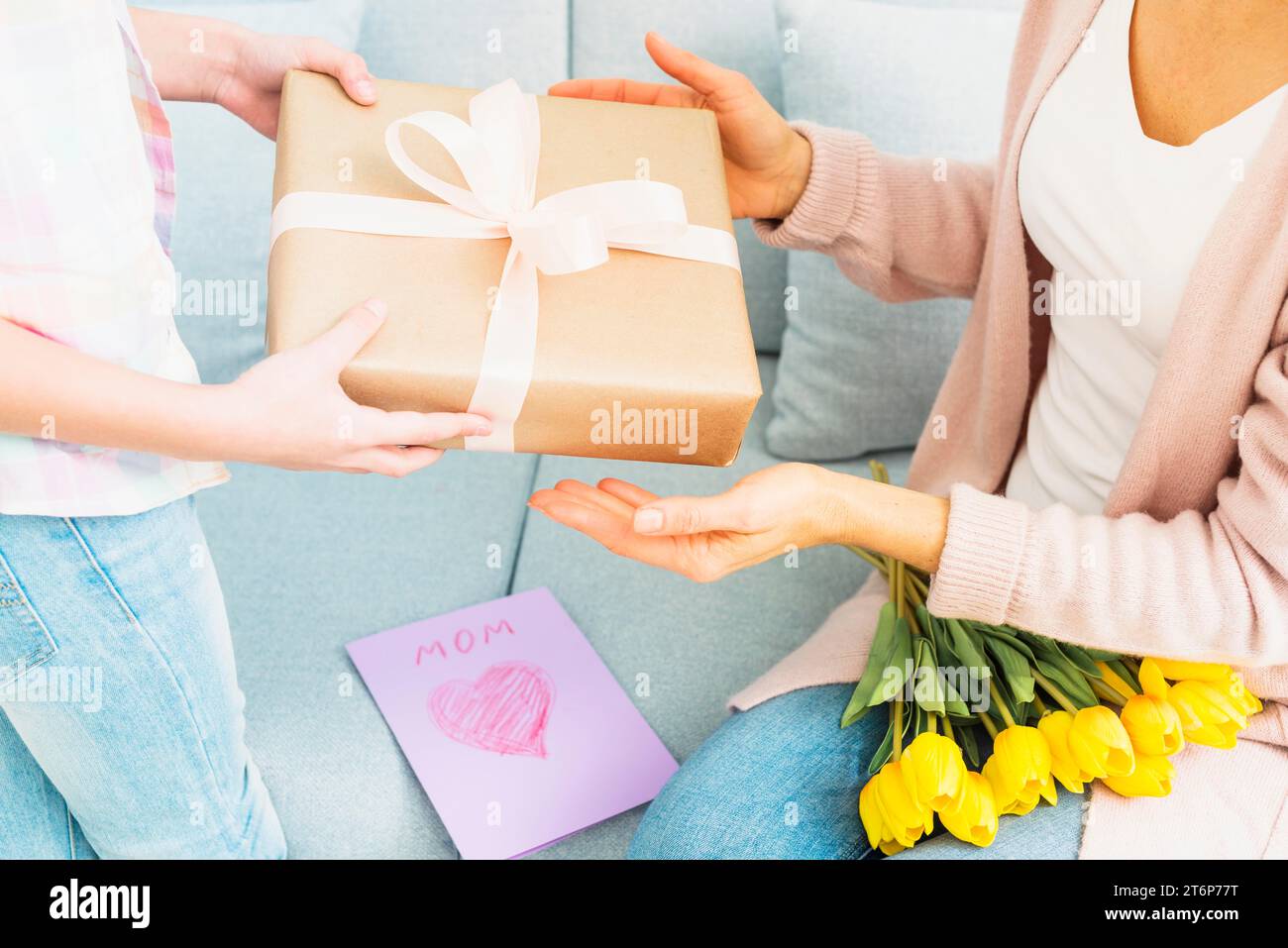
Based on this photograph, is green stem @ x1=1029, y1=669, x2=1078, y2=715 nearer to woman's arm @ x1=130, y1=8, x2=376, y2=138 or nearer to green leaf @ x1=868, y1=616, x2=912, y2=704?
green leaf @ x1=868, y1=616, x2=912, y2=704

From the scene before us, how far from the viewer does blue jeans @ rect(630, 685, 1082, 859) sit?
Answer: 0.82 metres

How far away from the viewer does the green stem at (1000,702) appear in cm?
81

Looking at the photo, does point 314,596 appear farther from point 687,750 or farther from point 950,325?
point 950,325

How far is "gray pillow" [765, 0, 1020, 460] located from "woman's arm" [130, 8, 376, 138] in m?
0.64

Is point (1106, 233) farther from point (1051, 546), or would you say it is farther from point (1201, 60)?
point (1051, 546)

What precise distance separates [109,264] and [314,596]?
0.56 m

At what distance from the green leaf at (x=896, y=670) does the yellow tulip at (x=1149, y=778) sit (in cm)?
18

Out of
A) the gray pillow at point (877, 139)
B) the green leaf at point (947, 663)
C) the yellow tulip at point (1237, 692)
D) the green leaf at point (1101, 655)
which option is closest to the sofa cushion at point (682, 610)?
the gray pillow at point (877, 139)

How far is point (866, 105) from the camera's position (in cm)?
127

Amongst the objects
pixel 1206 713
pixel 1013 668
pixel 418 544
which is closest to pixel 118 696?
pixel 418 544

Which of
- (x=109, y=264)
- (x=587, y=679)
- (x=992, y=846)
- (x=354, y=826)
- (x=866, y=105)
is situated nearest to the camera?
(x=109, y=264)

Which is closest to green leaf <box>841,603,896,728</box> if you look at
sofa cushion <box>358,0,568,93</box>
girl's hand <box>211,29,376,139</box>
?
girl's hand <box>211,29,376,139</box>

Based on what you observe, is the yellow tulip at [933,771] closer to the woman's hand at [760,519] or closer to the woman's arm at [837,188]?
the woman's hand at [760,519]

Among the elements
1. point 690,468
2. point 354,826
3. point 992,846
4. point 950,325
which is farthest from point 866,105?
point 354,826
